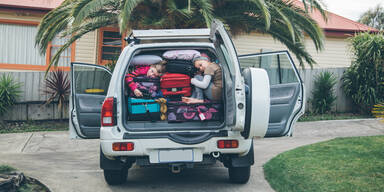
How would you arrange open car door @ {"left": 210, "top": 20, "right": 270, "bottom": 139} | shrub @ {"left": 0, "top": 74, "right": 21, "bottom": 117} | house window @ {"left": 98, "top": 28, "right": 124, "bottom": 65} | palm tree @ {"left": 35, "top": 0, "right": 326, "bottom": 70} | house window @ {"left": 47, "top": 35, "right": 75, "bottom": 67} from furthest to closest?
house window @ {"left": 98, "top": 28, "right": 124, "bottom": 65} < house window @ {"left": 47, "top": 35, "right": 75, "bottom": 67} < shrub @ {"left": 0, "top": 74, "right": 21, "bottom": 117} < palm tree @ {"left": 35, "top": 0, "right": 326, "bottom": 70} < open car door @ {"left": 210, "top": 20, "right": 270, "bottom": 139}

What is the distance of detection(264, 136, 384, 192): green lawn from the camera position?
496 cm

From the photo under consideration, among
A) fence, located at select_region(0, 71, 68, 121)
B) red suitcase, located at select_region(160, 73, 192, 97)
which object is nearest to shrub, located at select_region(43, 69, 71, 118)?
fence, located at select_region(0, 71, 68, 121)

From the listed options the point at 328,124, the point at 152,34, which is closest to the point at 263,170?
the point at 152,34

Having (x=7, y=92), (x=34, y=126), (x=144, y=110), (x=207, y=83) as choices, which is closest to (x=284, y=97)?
(x=207, y=83)

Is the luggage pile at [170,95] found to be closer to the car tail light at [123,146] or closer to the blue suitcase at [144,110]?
the blue suitcase at [144,110]

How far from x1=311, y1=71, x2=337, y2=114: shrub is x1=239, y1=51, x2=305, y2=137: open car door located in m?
6.51

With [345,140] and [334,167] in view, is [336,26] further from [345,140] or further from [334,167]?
[334,167]

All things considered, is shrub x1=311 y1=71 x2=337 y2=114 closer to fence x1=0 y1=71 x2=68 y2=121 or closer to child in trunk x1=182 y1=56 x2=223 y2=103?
fence x1=0 y1=71 x2=68 y2=121

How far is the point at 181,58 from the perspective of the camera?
219 inches

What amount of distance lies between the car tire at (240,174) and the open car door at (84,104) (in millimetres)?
1808

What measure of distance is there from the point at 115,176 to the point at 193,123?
1.24 m

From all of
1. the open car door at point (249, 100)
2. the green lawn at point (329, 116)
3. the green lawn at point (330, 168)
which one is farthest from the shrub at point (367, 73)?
the open car door at point (249, 100)

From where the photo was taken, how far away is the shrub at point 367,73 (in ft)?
37.2

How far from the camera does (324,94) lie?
11984 millimetres
